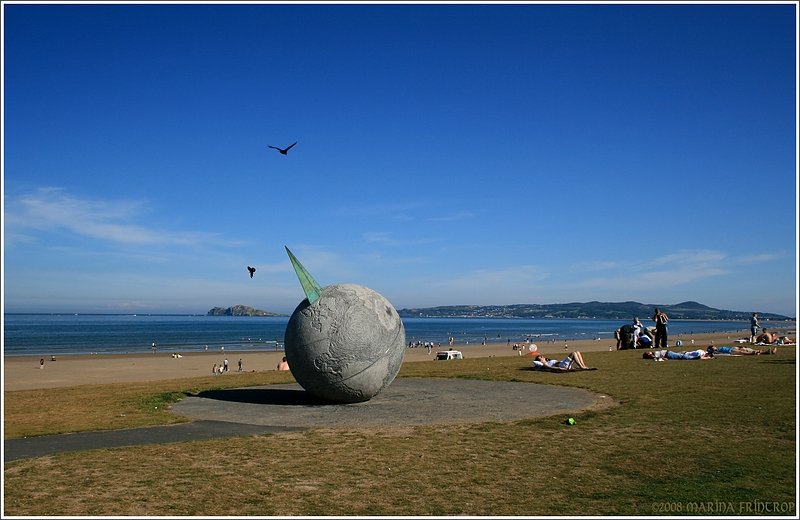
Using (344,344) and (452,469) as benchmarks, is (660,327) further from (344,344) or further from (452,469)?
(452,469)

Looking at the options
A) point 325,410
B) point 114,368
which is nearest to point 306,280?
point 325,410

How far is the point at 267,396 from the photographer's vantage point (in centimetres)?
1661

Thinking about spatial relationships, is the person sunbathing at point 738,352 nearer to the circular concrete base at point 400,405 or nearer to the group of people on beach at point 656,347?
the group of people on beach at point 656,347

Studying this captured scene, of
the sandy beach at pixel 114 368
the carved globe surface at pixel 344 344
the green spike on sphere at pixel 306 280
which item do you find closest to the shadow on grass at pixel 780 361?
the sandy beach at pixel 114 368

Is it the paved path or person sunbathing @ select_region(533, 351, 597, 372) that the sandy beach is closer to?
person sunbathing @ select_region(533, 351, 597, 372)

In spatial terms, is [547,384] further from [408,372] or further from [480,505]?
[480,505]

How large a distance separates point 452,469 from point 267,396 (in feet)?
29.8

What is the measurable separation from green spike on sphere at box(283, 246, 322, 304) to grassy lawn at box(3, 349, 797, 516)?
12.9ft

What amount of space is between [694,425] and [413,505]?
6.75 meters

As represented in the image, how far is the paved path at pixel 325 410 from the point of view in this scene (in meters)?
10.8

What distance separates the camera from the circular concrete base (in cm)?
1267

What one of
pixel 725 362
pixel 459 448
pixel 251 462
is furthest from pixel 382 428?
pixel 725 362

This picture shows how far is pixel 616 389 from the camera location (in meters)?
16.4

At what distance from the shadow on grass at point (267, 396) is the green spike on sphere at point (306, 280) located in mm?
2584
